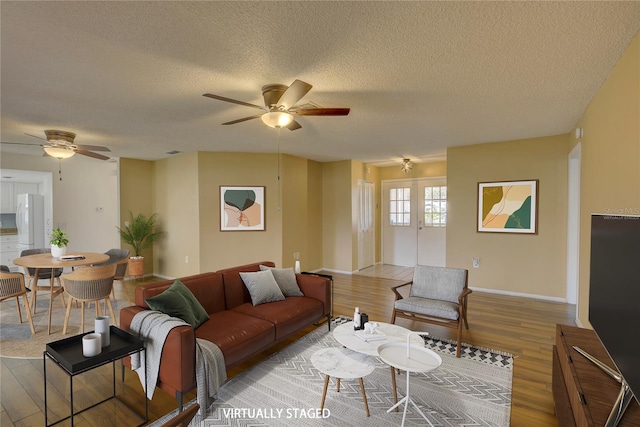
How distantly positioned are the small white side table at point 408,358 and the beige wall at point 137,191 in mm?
5949

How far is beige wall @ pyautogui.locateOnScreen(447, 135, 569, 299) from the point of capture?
15.3 ft

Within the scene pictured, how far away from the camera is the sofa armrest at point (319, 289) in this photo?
359cm

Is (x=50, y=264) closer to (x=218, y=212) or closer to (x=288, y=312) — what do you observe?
(x=218, y=212)

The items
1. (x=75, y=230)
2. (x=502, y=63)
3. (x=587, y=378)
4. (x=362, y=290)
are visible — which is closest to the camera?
(x=587, y=378)

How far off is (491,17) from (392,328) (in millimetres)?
2398

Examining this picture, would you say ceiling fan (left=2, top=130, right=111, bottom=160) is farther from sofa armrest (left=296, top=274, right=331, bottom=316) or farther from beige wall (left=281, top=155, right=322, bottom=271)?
sofa armrest (left=296, top=274, right=331, bottom=316)

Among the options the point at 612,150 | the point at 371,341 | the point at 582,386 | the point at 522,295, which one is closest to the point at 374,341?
the point at 371,341

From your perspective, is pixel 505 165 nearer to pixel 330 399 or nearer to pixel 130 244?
pixel 330 399

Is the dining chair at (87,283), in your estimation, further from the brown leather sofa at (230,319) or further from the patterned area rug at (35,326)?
the brown leather sofa at (230,319)

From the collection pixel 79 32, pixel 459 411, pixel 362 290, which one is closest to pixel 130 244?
pixel 362 290

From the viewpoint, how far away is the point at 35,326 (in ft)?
12.3

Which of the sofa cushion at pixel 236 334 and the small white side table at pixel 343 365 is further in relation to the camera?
the sofa cushion at pixel 236 334

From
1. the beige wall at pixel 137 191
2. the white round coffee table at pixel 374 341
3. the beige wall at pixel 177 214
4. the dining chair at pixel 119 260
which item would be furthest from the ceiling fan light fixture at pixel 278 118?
the beige wall at pixel 137 191

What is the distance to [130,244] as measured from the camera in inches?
249
